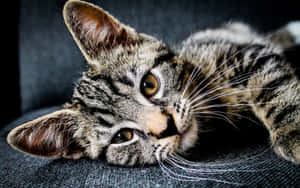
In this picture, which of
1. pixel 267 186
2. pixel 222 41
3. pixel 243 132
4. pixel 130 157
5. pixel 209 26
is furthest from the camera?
pixel 209 26

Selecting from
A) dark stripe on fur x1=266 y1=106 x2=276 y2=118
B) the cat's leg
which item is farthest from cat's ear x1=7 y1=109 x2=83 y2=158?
the cat's leg

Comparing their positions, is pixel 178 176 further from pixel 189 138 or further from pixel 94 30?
pixel 94 30

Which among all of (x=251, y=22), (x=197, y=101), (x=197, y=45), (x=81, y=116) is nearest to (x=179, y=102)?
(x=197, y=101)

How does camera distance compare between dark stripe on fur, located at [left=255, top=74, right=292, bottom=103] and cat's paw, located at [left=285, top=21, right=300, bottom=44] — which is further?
cat's paw, located at [left=285, top=21, right=300, bottom=44]

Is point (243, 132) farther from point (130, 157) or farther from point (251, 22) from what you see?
point (251, 22)

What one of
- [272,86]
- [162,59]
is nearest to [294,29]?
[272,86]

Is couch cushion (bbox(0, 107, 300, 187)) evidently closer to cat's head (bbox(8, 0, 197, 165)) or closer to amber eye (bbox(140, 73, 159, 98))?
cat's head (bbox(8, 0, 197, 165))

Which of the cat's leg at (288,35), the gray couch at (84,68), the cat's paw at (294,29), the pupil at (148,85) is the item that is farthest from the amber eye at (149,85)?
the cat's paw at (294,29)
